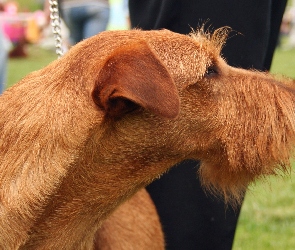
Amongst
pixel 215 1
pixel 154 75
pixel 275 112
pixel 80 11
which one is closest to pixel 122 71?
pixel 154 75

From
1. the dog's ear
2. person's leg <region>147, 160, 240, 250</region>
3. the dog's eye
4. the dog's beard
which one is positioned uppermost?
the dog's ear

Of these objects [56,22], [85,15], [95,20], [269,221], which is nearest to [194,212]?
[56,22]

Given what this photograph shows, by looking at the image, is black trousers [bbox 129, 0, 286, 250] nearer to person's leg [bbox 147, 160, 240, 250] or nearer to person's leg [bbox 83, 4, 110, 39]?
person's leg [bbox 147, 160, 240, 250]

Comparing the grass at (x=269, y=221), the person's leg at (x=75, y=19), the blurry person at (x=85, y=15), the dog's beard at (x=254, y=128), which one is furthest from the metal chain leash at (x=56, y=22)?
the person's leg at (x=75, y=19)

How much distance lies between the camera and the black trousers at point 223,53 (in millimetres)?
3107

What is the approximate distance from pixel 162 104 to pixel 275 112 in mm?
673

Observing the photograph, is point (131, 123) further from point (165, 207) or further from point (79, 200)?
point (165, 207)

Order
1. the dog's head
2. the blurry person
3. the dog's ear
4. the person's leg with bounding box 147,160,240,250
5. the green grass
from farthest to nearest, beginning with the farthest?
the blurry person, the green grass, the person's leg with bounding box 147,160,240,250, the dog's head, the dog's ear

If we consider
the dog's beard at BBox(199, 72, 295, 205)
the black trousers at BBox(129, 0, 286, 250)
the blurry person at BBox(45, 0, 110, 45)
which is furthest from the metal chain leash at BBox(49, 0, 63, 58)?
the blurry person at BBox(45, 0, 110, 45)

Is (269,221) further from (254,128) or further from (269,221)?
(254,128)

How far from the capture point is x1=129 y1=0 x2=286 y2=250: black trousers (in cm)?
311

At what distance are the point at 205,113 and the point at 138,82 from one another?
473 mm

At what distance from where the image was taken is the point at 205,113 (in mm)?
2475

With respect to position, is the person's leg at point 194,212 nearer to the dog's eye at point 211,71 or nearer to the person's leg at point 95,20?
the dog's eye at point 211,71
